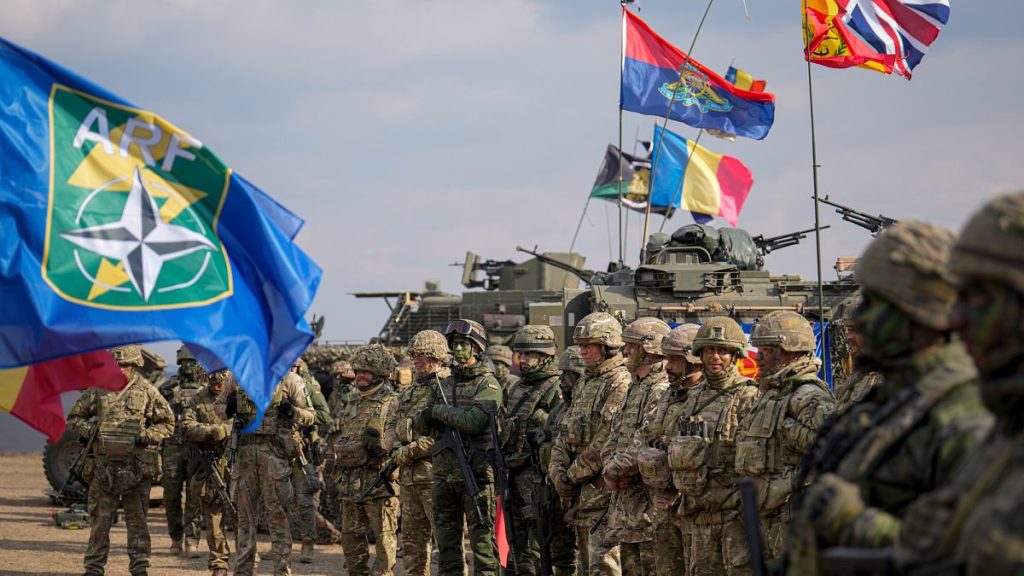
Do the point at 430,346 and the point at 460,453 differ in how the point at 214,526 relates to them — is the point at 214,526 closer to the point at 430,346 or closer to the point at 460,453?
the point at 430,346

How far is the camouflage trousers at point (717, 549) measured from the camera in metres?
6.96

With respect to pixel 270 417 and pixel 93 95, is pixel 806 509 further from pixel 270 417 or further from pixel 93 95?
pixel 270 417

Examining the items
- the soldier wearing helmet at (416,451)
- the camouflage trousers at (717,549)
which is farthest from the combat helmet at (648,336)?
the soldier wearing helmet at (416,451)

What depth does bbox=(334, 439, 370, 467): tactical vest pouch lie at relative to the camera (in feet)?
35.0

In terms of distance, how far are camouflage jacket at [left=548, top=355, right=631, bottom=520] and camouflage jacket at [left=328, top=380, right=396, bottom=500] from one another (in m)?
2.05

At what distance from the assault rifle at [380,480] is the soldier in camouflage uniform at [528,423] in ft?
3.49

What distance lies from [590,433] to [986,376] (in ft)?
20.5

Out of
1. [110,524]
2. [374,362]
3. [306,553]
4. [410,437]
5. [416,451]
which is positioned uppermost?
[374,362]

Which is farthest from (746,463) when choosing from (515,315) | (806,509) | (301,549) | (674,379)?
(515,315)

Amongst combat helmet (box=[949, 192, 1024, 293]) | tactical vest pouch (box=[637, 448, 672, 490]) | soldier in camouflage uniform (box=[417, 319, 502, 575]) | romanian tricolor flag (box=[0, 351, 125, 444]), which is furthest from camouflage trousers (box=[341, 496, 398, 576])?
combat helmet (box=[949, 192, 1024, 293])

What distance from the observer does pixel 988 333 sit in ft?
8.70

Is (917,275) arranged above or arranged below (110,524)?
above

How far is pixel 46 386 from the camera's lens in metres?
6.77

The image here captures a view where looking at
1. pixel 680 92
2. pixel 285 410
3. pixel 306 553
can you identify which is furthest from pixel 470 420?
pixel 680 92
